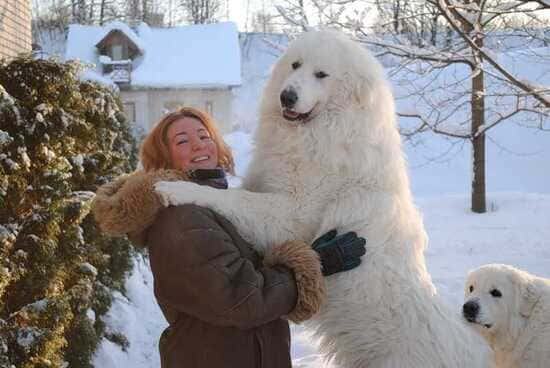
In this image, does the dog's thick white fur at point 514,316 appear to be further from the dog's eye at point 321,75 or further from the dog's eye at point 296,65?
the dog's eye at point 296,65

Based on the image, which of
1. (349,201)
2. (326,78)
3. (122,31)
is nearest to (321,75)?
(326,78)

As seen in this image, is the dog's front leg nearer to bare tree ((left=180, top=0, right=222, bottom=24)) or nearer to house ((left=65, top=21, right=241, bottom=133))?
house ((left=65, top=21, right=241, bottom=133))

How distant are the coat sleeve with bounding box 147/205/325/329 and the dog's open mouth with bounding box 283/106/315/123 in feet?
2.74

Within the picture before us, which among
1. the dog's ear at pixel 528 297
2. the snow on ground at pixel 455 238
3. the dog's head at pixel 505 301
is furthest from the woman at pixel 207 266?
the dog's ear at pixel 528 297

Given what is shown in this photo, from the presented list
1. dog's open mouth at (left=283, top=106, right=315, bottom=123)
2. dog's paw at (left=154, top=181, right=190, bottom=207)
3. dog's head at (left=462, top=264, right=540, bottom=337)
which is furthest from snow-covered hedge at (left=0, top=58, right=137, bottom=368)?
dog's head at (left=462, top=264, right=540, bottom=337)

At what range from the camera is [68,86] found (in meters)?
4.02

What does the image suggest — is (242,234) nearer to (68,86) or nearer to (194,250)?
(194,250)

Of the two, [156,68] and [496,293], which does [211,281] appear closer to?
[496,293]

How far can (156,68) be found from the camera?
91.8 feet

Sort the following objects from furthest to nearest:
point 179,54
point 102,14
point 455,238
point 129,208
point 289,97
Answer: point 102,14
point 179,54
point 455,238
point 289,97
point 129,208

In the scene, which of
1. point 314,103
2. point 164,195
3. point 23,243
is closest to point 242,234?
point 164,195

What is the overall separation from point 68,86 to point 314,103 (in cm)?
206

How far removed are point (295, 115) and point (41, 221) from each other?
Result: 184 cm

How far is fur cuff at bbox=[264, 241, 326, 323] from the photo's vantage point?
7.24ft
